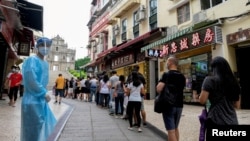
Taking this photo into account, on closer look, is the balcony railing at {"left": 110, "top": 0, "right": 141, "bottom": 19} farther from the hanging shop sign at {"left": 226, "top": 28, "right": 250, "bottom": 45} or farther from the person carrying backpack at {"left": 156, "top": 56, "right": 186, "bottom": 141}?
the person carrying backpack at {"left": 156, "top": 56, "right": 186, "bottom": 141}

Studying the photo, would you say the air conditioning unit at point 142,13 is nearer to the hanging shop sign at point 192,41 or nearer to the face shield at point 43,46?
the hanging shop sign at point 192,41

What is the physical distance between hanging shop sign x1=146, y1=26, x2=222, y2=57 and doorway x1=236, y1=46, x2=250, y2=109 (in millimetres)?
983

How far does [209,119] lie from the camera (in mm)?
3256

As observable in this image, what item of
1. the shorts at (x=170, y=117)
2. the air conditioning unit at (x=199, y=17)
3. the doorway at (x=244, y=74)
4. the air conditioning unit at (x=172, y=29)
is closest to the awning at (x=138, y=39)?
the air conditioning unit at (x=172, y=29)

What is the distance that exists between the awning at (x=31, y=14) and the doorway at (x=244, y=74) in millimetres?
9676

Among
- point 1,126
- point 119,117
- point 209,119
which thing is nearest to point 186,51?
point 119,117

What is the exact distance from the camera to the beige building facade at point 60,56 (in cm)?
7369

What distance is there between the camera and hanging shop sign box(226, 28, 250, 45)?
10211mm

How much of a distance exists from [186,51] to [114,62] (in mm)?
12465

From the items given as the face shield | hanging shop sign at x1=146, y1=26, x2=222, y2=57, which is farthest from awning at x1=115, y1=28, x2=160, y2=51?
the face shield

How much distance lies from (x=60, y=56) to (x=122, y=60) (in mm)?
Result: 55216

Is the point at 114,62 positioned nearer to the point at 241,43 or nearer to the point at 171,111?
the point at 241,43

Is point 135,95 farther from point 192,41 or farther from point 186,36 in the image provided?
point 186,36

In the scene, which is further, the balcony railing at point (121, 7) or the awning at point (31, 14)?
the balcony railing at point (121, 7)
